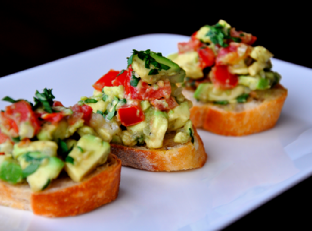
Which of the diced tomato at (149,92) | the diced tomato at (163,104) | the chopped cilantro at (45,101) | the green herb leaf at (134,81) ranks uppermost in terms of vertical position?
the chopped cilantro at (45,101)

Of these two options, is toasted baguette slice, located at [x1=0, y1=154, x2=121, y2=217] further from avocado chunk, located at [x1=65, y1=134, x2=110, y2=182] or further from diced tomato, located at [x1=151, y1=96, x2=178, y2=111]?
diced tomato, located at [x1=151, y1=96, x2=178, y2=111]

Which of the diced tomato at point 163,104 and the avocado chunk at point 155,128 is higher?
the diced tomato at point 163,104

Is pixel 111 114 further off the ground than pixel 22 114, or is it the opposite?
pixel 22 114

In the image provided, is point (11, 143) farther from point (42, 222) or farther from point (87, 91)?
point (87, 91)

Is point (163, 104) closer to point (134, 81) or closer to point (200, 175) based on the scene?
point (134, 81)

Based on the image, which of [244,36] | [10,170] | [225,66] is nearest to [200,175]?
[225,66]

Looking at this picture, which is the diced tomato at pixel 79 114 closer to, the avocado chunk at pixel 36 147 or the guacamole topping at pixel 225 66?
the avocado chunk at pixel 36 147

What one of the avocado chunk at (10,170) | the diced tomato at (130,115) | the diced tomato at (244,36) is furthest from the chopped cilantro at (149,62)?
the diced tomato at (244,36)
